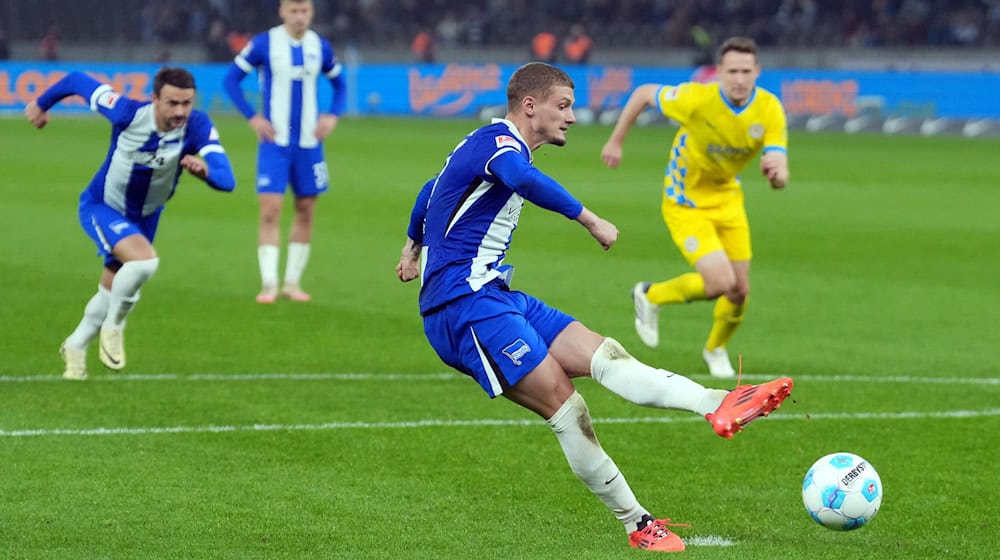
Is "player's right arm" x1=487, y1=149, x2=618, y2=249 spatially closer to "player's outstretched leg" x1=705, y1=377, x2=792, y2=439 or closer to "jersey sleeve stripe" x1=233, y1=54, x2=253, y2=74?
"player's outstretched leg" x1=705, y1=377, x2=792, y2=439

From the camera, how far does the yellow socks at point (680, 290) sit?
30.9 feet

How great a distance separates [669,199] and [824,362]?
1421 mm

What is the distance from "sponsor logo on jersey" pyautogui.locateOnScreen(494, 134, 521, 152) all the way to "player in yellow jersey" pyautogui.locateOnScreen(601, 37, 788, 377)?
12.0 ft

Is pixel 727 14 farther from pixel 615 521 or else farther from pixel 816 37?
pixel 615 521

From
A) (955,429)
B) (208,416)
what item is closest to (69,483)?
(208,416)

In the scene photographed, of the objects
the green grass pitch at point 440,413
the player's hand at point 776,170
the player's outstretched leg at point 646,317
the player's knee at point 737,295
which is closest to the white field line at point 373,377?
the green grass pitch at point 440,413

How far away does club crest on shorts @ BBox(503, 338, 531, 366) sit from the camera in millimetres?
5312

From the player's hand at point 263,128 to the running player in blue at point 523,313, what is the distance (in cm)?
679

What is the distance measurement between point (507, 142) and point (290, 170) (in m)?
7.38

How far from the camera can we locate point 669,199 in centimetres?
957

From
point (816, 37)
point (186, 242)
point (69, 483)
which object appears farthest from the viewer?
point (816, 37)

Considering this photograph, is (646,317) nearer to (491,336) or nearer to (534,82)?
(534,82)

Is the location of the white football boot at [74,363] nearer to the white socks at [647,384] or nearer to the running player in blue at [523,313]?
the running player in blue at [523,313]

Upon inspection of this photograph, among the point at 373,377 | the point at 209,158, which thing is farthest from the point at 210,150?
the point at 373,377
